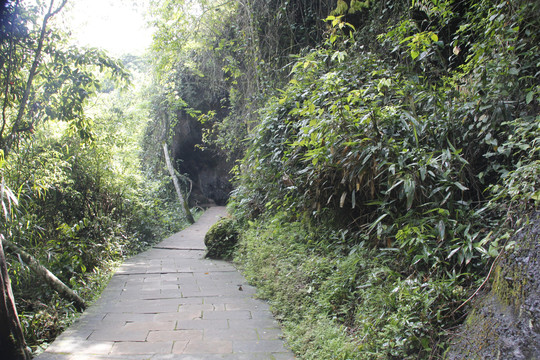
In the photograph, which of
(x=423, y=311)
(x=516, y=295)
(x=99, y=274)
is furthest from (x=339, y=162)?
(x=99, y=274)

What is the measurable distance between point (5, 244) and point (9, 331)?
1201 millimetres

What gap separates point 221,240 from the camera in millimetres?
6953

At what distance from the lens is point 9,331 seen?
2812mm

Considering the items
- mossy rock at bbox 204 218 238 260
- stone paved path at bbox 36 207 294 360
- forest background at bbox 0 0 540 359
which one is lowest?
stone paved path at bbox 36 207 294 360

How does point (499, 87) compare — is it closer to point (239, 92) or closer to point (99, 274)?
point (99, 274)

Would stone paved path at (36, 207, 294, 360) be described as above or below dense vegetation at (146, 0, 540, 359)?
below

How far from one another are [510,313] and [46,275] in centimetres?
410

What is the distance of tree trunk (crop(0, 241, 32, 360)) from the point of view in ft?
9.15

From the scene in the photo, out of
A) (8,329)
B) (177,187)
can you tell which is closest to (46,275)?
(8,329)

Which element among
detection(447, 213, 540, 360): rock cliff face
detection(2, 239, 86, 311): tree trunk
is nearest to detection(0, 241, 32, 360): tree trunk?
detection(2, 239, 86, 311): tree trunk

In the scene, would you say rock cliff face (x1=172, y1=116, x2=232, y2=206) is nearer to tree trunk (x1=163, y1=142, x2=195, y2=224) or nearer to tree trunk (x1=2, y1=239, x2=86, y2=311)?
tree trunk (x1=163, y1=142, x2=195, y2=224)

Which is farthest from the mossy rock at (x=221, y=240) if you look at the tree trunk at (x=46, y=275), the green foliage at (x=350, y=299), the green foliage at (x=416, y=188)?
the tree trunk at (x=46, y=275)

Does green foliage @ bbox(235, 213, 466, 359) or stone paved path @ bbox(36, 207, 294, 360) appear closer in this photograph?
green foliage @ bbox(235, 213, 466, 359)

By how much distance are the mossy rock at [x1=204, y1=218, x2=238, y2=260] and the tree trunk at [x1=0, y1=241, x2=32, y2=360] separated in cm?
409
